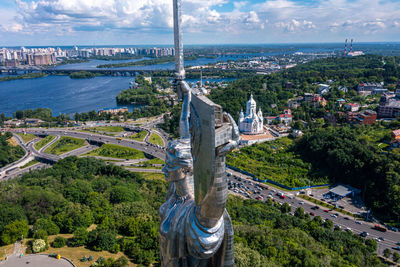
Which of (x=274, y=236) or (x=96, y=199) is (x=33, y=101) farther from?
(x=274, y=236)

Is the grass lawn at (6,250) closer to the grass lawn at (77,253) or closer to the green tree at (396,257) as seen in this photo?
the grass lawn at (77,253)

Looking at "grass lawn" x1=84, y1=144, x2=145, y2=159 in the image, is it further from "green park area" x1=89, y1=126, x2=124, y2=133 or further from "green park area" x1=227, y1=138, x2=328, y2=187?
"green park area" x1=227, y1=138, x2=328, y2=187

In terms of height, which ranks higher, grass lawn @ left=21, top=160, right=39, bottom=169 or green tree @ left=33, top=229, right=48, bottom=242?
green tree @ left=33, top=229, right=48, bottom=242

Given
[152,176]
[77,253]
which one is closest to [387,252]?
[77,253]

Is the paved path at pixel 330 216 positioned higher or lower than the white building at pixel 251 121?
lower

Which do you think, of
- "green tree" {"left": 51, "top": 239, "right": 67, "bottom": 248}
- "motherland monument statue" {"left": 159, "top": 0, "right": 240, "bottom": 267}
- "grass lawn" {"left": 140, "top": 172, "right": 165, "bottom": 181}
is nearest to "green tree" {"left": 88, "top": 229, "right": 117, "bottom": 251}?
"green tree" {"left": 51, "top": 239, "right": 67, "bottom": 248}

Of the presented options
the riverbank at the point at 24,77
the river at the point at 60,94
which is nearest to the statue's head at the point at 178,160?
the river at the point at 60,94

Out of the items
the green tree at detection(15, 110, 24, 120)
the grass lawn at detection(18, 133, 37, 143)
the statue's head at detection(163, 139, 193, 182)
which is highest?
the statue's head at detection(163, 139, 193, 182)
